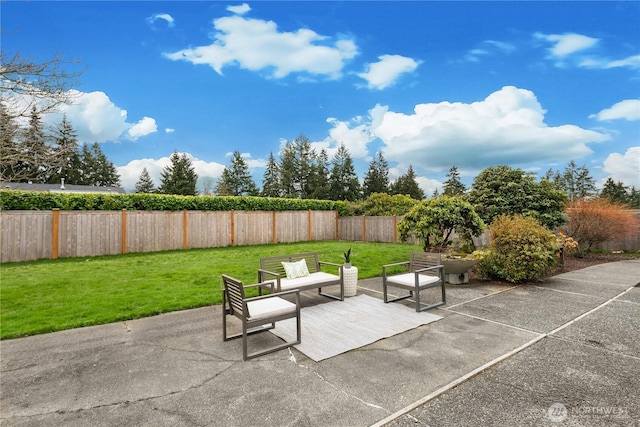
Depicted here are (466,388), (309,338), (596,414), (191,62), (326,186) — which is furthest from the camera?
(326,186)

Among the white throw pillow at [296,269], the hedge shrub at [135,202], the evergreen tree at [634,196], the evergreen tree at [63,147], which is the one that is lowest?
the white throw pillow at [296,269]

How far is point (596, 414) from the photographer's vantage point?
2.28 meters

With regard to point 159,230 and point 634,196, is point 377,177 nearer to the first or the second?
point 634,196

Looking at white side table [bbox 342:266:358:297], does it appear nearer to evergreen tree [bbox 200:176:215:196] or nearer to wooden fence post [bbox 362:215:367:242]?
wooden fence post [bbox 362:215:367:242]

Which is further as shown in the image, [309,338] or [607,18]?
[607,18]

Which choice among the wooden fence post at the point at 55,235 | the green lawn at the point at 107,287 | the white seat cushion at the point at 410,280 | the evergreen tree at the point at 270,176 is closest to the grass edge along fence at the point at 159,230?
the wooden fence post at the point at 55,235

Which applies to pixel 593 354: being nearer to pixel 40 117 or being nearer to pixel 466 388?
pixel 466 388

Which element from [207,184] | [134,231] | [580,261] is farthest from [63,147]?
[207,184]

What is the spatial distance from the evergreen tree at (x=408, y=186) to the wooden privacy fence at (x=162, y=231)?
75.7 ft

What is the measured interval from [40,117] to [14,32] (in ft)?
3.54

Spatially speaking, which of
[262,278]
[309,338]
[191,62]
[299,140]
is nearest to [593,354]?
[309,338]

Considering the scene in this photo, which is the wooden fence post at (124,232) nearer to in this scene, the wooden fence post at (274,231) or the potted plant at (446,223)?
the wooden fence post at (274,231)

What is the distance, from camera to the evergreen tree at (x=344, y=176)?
3700 cm

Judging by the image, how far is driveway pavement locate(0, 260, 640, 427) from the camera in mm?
2281
